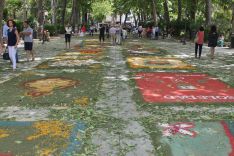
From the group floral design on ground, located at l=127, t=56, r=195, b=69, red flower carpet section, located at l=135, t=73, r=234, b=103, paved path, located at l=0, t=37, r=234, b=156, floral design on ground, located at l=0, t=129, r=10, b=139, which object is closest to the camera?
paved path, located at l=0, t=37, r=234, b=156

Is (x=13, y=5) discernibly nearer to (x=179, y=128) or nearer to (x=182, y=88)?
(x=182, y=88)

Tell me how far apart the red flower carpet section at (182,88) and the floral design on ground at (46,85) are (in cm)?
211

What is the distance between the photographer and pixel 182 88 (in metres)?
12.2

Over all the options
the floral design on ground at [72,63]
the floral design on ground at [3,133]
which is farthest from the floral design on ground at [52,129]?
the floral design on ground at [72,63]

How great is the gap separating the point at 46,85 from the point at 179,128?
5.76m

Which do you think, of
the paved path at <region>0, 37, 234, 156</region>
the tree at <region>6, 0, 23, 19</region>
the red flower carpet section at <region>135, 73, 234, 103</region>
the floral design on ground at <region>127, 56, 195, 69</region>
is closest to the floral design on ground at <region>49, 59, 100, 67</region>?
the floral design on ground at <region>127, 56, 195, 69</region>

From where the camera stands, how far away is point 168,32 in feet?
156

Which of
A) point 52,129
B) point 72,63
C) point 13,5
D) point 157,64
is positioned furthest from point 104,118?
point 13,5

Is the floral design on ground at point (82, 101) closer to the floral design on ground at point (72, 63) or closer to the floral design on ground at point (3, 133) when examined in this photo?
the floral design on ground at point (3, 133)

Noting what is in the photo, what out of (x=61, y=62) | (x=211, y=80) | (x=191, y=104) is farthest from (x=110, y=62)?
(x=191, y=104)

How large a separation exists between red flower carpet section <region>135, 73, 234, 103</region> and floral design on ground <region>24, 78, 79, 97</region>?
2114 millimetres

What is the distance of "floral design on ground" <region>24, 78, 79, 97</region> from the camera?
11.6 meters

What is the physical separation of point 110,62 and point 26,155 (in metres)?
12.9

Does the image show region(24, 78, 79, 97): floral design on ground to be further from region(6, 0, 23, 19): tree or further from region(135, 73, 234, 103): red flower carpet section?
region(6, 0, 23, 19): tree
